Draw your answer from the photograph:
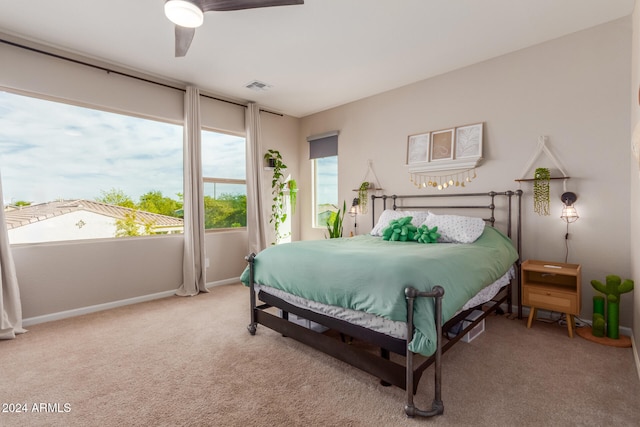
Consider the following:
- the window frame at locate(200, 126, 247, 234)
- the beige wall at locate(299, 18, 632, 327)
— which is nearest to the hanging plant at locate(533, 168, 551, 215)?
the beige wall at locate(299, 18, 632, 327)

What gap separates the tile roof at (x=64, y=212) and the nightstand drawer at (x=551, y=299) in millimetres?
4150

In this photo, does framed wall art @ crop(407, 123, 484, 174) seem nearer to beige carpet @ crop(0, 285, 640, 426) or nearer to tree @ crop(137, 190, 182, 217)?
beige carpet @ crop(0, 285, 640, 426)

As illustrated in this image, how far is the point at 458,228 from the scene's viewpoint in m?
3.03

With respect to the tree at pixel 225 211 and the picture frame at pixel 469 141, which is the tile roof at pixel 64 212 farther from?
the picture frame at pixel 469 141

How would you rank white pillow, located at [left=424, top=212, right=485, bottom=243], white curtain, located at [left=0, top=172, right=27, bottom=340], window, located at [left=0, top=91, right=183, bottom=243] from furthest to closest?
window, located at [left=0, top=91, right=183, bottom=243] → white pillow, located at [left=424, top=212, right=485, bottom=243] → white curtain, located at [left=0, top=172, right=27, bottom=340]

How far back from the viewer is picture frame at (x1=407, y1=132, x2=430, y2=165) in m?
3.89

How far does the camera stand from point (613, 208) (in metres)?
2.72

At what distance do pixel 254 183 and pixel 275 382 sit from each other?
3207 millimetres

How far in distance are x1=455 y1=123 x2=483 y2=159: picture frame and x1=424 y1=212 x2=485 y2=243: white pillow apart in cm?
85

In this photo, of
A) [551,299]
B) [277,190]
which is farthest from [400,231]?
[277,190]

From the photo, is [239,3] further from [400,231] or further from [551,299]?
[551,299]

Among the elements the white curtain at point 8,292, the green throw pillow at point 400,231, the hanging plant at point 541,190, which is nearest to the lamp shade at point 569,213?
the hanging plant at point 541,190

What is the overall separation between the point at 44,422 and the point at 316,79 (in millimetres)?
3905

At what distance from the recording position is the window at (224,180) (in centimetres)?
451
